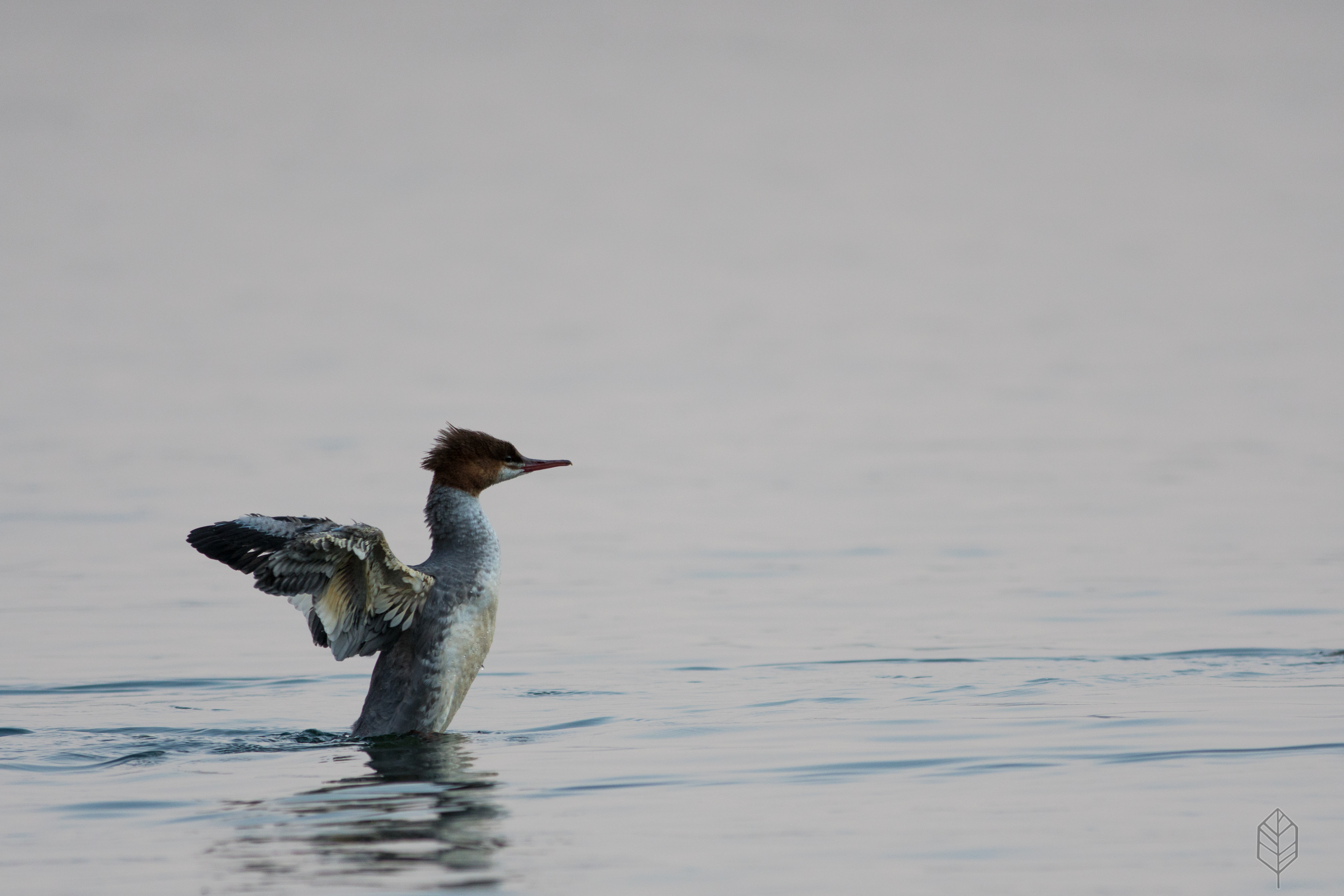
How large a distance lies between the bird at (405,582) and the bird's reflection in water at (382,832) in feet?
2.33

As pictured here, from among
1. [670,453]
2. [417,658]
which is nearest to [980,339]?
[670,453]

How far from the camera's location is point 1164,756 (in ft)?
Result: 28.4

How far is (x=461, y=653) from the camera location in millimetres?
9891

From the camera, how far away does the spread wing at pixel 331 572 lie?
30.2 feet

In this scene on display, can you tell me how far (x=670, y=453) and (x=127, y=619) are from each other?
991 cm

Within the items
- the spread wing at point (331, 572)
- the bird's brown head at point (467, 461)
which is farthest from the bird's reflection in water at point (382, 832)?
the bird's brown head at point (467, 461)

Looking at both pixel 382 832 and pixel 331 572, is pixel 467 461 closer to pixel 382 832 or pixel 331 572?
pixel 331 572

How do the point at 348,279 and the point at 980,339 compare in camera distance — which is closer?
the point at 980,339

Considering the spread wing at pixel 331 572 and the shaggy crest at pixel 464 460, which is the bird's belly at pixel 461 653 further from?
the shaggy crest at pixel 464 460

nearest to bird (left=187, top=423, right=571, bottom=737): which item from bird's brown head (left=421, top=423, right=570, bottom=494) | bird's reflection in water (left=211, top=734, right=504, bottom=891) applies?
bird's brown head (left=421, top=423, right=570, bottom=494)

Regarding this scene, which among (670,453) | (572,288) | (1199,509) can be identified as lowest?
(1199,509)

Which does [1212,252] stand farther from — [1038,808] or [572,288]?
[1038,808]

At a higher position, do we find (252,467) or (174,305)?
(174,305)

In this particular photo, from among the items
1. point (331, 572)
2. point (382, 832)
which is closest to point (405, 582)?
point (331, 572)
